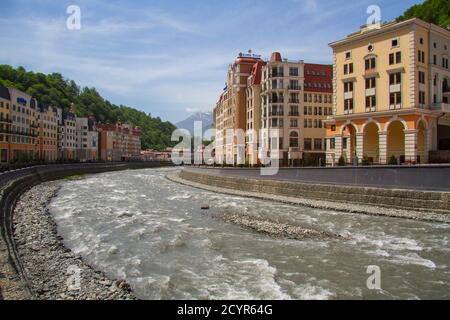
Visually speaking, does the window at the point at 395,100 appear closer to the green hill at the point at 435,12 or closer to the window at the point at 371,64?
the window at the point at 371,64

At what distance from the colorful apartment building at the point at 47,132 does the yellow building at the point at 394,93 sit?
274 feet

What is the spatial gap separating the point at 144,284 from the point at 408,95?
3855cm

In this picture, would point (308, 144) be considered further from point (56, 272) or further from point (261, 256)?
point (56, 272)

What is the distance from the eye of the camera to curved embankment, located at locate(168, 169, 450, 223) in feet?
78.4

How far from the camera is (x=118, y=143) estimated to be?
160 metres

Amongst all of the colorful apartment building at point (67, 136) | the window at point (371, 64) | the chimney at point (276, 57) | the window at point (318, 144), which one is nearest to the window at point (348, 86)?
the window at point (371, 64)

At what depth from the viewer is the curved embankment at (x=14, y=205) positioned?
1070 cm

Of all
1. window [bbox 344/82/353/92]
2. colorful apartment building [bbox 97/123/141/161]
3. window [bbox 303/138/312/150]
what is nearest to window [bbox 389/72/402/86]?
window [bbox 344/82/353/92]

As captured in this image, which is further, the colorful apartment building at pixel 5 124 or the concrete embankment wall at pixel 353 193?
the colorful apartment building at pixel 5 124

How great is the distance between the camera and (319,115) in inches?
2867

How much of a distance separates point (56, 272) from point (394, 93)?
40.9 metres

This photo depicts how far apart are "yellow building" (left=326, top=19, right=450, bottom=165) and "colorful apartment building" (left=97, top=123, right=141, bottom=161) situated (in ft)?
393
